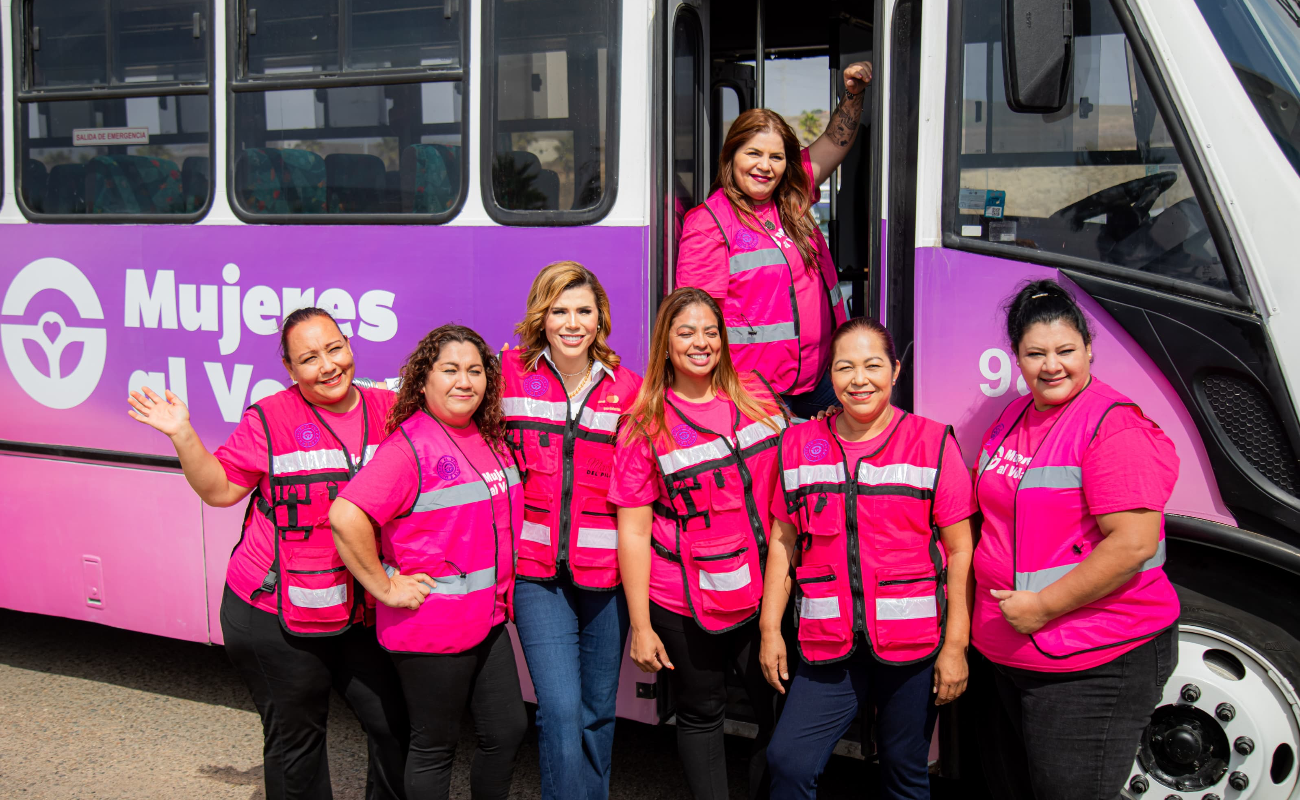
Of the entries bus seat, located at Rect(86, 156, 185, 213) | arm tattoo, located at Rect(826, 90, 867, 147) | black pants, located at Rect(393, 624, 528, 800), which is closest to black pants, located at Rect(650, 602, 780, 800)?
black pants, located at Rect(393, 624, 528, 800)

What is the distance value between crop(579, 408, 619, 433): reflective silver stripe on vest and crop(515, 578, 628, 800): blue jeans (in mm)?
471

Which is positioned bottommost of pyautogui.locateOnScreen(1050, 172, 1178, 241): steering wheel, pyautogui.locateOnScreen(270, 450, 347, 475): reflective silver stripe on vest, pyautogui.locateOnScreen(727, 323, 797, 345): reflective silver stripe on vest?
pyautogui.locateOnScreen(270, 450, 347, 475): reflective silver stripe on vest

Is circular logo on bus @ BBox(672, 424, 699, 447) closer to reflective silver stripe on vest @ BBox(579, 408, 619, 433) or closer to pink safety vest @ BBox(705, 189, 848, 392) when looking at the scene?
reflective silver stripe on vest @ BBox(579, 408, 619, 433)

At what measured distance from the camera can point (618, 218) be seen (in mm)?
3299

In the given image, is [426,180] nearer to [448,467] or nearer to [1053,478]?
[448,467]

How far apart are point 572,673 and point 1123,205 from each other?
208 cm

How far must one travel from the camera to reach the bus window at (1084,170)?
8.98 ft

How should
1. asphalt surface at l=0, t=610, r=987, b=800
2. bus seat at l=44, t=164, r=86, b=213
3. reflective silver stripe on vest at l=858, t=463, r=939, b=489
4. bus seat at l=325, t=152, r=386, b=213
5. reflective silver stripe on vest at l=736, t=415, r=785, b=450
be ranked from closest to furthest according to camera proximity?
reflective silver stripe on vest at l=858, t=463, r=939, b=489, reflective silver stripe on vest at l=736, t=415, r=785, b=450, bus seat at l=325, t=152, r=386, b=213, asphalt surface at l=0, t=610, r=987, b=800, bus seat at l=44, t=164, r=86, b=213

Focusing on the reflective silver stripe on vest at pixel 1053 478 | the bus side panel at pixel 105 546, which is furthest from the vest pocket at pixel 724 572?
the bus side panel at pixel 105 546

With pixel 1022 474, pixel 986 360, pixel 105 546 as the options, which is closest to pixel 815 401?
pixel 986 360

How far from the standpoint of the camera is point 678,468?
2811 mm

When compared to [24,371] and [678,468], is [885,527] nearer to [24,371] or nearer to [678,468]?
[678,468]

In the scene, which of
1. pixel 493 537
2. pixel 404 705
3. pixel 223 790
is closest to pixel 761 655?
pixel 493 537

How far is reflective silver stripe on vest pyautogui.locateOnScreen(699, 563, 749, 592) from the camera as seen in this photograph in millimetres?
2803
